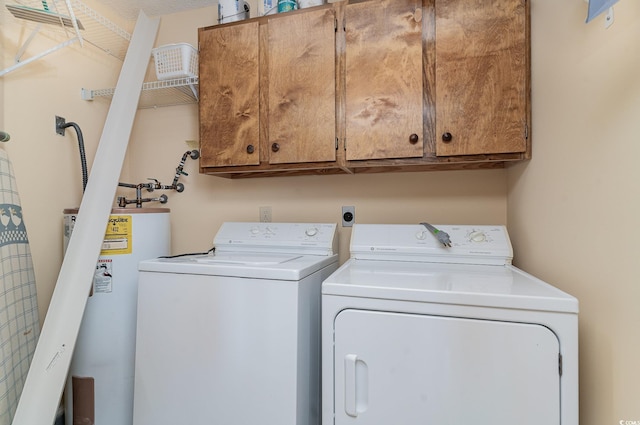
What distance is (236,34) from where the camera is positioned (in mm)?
1677

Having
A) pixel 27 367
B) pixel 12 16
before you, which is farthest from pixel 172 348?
pixel 12 16

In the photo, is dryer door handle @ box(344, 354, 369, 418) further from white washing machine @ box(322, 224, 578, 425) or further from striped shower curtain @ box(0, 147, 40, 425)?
striped shower curtain @ box(0, 147, 40, 425)

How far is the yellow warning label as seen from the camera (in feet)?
5.21

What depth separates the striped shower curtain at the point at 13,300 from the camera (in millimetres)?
1296

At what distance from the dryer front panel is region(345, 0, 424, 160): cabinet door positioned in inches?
32.1

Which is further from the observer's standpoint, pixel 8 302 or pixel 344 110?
pixel 344 110

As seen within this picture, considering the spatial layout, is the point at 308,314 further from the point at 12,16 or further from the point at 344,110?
the point at 12,16

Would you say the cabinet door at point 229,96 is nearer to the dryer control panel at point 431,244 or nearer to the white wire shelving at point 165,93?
the white wire shelving at point 165,93

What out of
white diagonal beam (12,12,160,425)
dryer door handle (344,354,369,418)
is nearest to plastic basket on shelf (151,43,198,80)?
white diagonal beam (12,12,160,425)

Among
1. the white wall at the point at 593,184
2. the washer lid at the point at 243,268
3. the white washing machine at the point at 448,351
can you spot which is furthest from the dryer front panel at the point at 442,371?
the washer lid at the point at 243,268

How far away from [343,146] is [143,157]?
1591 millimetres

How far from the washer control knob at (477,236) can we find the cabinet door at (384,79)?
464mm

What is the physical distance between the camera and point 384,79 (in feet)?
4.80

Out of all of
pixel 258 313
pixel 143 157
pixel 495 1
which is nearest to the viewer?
pixel 258 313
